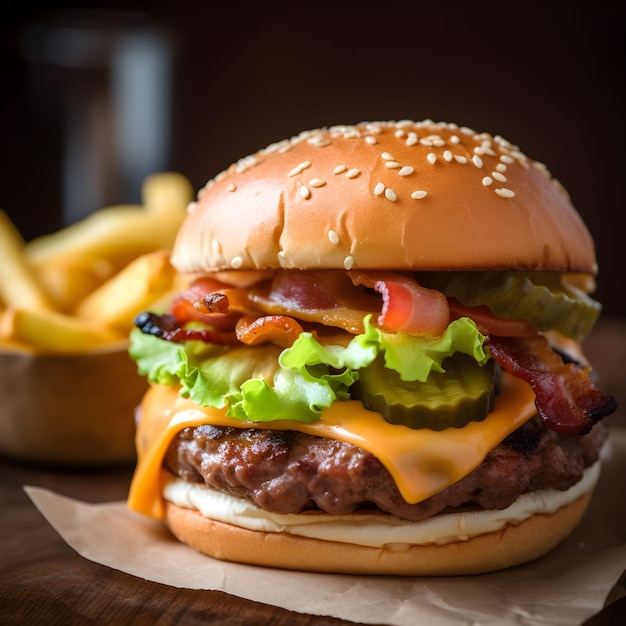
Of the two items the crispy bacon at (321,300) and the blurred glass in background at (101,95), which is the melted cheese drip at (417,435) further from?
the blurred glass in background at (101,95)

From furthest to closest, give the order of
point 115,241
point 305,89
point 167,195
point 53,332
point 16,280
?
point 305,89 → point 167,195 → point 115,241 → point 16,280 → point 53,332

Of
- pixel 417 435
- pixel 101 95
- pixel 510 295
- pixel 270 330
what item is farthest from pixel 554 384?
pixel 101 95

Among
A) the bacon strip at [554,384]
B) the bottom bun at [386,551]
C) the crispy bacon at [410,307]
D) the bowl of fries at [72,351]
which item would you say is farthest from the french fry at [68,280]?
the bacon strip at [554,384]

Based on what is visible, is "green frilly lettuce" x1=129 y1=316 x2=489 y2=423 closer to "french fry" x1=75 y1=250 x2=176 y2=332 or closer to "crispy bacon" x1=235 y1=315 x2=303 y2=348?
"crispy bacon" x1=235 y1=315 x2=303 y2=348

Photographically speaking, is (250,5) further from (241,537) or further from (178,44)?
(241,537)

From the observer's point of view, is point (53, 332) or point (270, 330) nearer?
point (270, 330)

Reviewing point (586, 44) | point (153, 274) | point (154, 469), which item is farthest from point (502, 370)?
point (586, 44)

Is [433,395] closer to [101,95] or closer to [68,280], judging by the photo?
[68,280]

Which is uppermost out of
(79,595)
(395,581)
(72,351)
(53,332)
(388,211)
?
(388,211)
